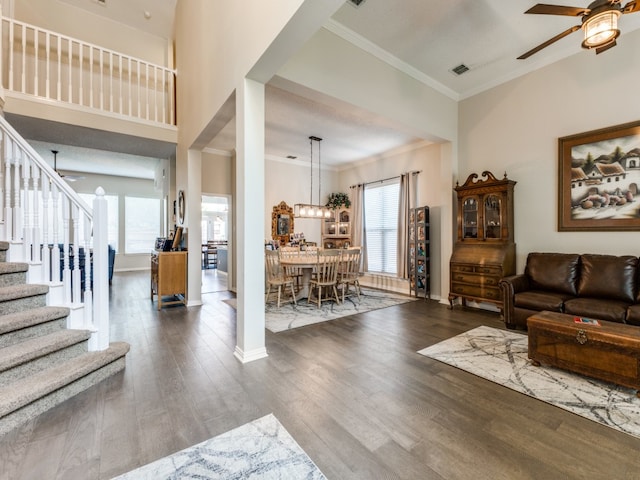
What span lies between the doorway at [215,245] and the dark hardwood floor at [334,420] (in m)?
3.86

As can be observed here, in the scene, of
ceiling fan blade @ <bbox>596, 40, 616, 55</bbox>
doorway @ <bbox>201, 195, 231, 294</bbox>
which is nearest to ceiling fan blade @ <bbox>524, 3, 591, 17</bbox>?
ceiling fan blade @ <bbox>596, 40, 616, 55</bbox>

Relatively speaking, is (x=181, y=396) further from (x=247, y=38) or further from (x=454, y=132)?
(x=454, y=132)

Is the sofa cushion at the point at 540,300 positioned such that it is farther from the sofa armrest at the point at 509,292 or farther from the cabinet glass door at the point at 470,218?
the cabinet glass door at the point at 470,218

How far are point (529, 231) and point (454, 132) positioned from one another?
2016mm

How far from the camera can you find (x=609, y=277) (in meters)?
3.28

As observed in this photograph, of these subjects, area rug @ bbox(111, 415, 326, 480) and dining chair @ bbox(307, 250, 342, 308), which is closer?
area rug @ bbox(111, 415, 326, 480)

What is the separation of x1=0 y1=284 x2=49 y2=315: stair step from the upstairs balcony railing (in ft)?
11.0

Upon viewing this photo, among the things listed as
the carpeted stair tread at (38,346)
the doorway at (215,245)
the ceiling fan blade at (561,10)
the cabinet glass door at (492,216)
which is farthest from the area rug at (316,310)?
the ceiling fan blade at (561,10)

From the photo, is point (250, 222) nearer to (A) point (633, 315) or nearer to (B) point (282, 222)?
(A) point (633, 315)

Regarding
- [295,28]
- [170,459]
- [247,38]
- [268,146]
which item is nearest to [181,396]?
[170,459]

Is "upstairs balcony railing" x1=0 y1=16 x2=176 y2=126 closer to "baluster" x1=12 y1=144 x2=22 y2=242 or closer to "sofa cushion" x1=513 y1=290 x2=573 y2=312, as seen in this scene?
"baluster" x1=12 y1=144 x2=22 y2=242

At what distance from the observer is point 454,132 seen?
4953mm

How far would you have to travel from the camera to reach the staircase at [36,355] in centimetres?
186

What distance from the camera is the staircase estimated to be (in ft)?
6.10
